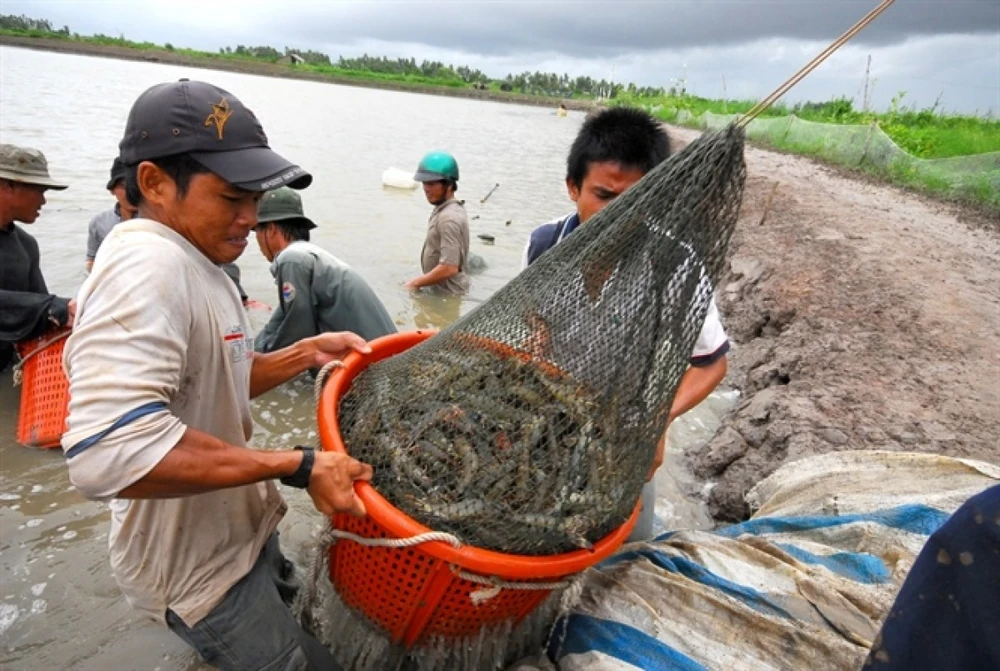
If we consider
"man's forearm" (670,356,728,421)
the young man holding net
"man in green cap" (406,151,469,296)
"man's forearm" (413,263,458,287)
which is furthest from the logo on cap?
"man's forearm" (413,263,458,287)

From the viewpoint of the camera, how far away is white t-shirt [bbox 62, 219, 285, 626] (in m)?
1.25

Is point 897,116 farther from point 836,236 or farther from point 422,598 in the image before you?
point 422,598

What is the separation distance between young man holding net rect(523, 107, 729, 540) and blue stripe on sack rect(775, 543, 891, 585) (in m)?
0.63

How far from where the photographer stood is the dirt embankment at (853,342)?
139 inches

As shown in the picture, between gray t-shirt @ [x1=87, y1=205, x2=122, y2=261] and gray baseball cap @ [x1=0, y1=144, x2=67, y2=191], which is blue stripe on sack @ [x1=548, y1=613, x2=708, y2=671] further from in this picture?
gray t-shirt @ [x1=87, y1=205, x2=122, y2=261]

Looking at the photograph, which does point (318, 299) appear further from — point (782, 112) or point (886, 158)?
point (782, 112)

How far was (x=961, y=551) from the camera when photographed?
82cm

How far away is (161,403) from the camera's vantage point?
132cm

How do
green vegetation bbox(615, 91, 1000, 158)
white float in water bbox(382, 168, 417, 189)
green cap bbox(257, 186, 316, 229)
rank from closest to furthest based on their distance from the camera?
1. green cap bbox(257, 186, 316, 229)
2. white float in water bbox(382, 168, 417, 189)
3. green vegetation bbox(615, 91, 1000, 158)

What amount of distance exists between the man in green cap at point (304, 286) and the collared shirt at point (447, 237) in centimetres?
230

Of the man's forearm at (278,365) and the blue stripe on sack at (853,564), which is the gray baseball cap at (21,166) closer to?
the man's forearm at (278,365)

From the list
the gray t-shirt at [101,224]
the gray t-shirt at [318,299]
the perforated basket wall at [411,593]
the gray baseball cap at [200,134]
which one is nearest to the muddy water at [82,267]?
the gray t-shirt at [318,299]

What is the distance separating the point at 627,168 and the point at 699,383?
2.93ft

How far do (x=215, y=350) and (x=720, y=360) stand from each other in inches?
70.1
